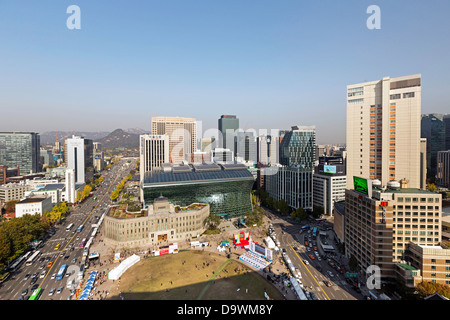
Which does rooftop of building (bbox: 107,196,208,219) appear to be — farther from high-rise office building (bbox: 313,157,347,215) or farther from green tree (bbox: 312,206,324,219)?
high-rise office building (bbox: 313,157,347,215)

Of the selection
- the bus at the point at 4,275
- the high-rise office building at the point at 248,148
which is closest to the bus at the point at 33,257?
the bus at the point at 4,275

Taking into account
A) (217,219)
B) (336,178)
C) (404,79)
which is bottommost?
(217,219)

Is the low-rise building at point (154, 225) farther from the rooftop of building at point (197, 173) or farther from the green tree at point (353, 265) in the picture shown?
the green tree at point (353, 265)

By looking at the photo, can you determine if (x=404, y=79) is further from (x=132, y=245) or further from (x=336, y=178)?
(x=132, y=245)

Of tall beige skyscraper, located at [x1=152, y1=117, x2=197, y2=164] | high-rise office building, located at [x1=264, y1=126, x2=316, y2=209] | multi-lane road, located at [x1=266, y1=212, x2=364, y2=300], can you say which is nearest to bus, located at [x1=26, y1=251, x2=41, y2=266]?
multi-lane road, located at [x1=266, y1=212, x2=364, y2=300]

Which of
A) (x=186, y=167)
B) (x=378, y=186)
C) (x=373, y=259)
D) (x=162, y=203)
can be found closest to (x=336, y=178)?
(x=378, y=186)

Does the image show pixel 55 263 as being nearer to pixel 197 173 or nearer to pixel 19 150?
pixel 197 173
